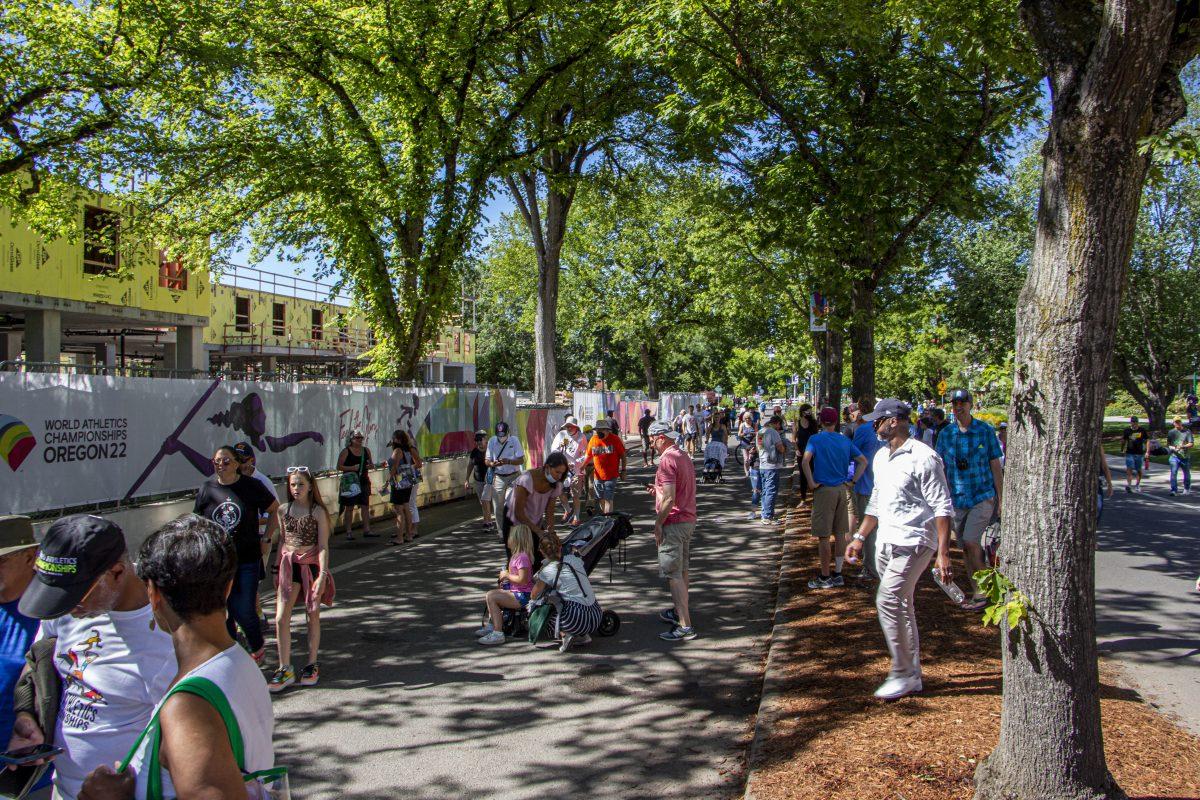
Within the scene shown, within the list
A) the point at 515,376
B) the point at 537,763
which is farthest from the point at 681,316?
the point at 537,763

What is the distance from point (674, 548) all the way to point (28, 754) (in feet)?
16.4

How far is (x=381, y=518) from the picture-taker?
47.5ft

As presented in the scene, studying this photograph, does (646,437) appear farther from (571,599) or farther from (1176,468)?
(571,599)

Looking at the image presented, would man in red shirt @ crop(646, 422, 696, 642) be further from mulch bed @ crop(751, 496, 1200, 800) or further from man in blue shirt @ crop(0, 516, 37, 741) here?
man in blue shirt @ crop(0, 516, 37, 741)

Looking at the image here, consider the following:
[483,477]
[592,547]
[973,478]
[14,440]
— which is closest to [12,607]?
[592,547]

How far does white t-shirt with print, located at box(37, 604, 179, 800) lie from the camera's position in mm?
2713

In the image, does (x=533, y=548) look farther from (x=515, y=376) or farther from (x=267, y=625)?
(x=515, y=376)

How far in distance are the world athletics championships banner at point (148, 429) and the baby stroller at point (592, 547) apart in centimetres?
457

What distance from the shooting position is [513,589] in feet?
24.1

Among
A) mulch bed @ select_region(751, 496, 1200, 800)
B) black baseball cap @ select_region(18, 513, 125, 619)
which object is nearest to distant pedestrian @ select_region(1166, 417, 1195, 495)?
mulch bed @ select_region(751, 496, 1200, 800)

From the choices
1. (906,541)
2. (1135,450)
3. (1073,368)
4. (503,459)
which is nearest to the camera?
(1073,368)

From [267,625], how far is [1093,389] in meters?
6.92

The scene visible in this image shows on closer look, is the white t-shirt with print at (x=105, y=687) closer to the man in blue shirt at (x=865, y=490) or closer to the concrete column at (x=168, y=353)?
the man in blue shirt at (x=865, y=490)

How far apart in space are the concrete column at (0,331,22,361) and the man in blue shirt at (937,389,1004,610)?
2910 cm
